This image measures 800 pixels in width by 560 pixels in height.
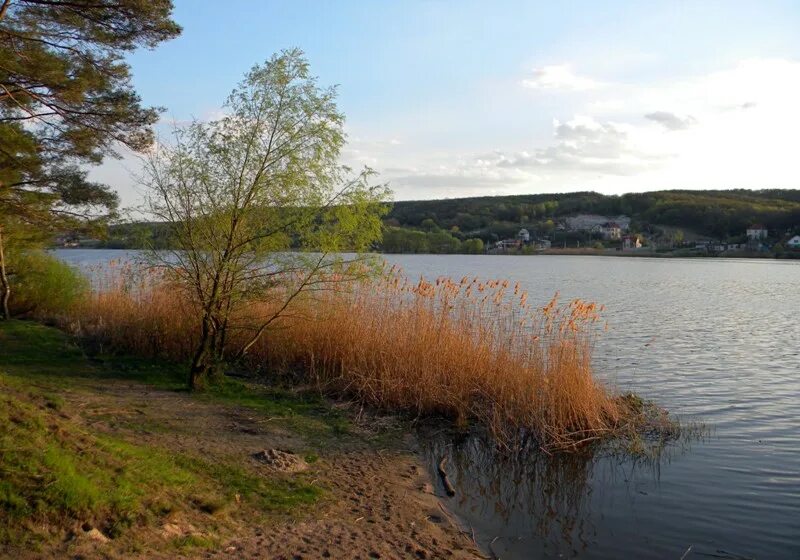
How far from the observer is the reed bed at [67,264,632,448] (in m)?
9.62

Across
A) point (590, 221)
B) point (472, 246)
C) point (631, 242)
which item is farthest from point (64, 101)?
point (590, 221)

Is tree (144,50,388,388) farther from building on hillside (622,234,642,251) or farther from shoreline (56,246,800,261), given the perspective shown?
building on hillside (622,234,642,251)

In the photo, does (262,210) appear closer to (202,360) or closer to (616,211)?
(202,360)

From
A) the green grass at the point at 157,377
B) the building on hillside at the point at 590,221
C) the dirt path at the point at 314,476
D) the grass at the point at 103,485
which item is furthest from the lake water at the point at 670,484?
the building on hillside at the point at 590,221

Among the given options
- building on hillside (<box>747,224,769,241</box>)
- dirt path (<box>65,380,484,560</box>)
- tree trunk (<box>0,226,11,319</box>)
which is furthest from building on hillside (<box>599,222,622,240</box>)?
dirt path (<box>65,380,484,560</box>)

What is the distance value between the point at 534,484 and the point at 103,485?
5.09 m

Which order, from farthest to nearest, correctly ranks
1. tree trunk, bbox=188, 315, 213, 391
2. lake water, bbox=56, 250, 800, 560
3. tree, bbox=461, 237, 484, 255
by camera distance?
tree, bbox=461, 237, 484, 255 → tree trunk, bbox=188, 315, 213, 391 → lake water, bbox=56, 250, 800, 560

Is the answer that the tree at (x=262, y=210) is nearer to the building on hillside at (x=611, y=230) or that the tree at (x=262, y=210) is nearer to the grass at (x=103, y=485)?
the grass at (x=103, y=485)

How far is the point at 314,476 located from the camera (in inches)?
282

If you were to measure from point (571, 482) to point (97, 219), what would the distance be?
11.3 m

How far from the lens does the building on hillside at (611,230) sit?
325 ft

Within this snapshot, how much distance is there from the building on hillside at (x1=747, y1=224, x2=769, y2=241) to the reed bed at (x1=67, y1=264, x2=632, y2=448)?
88.1m

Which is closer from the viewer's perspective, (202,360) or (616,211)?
(202,360)

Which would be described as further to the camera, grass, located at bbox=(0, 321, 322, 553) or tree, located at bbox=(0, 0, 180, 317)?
tree, located at bbox=(0, 0, 180, 317)
